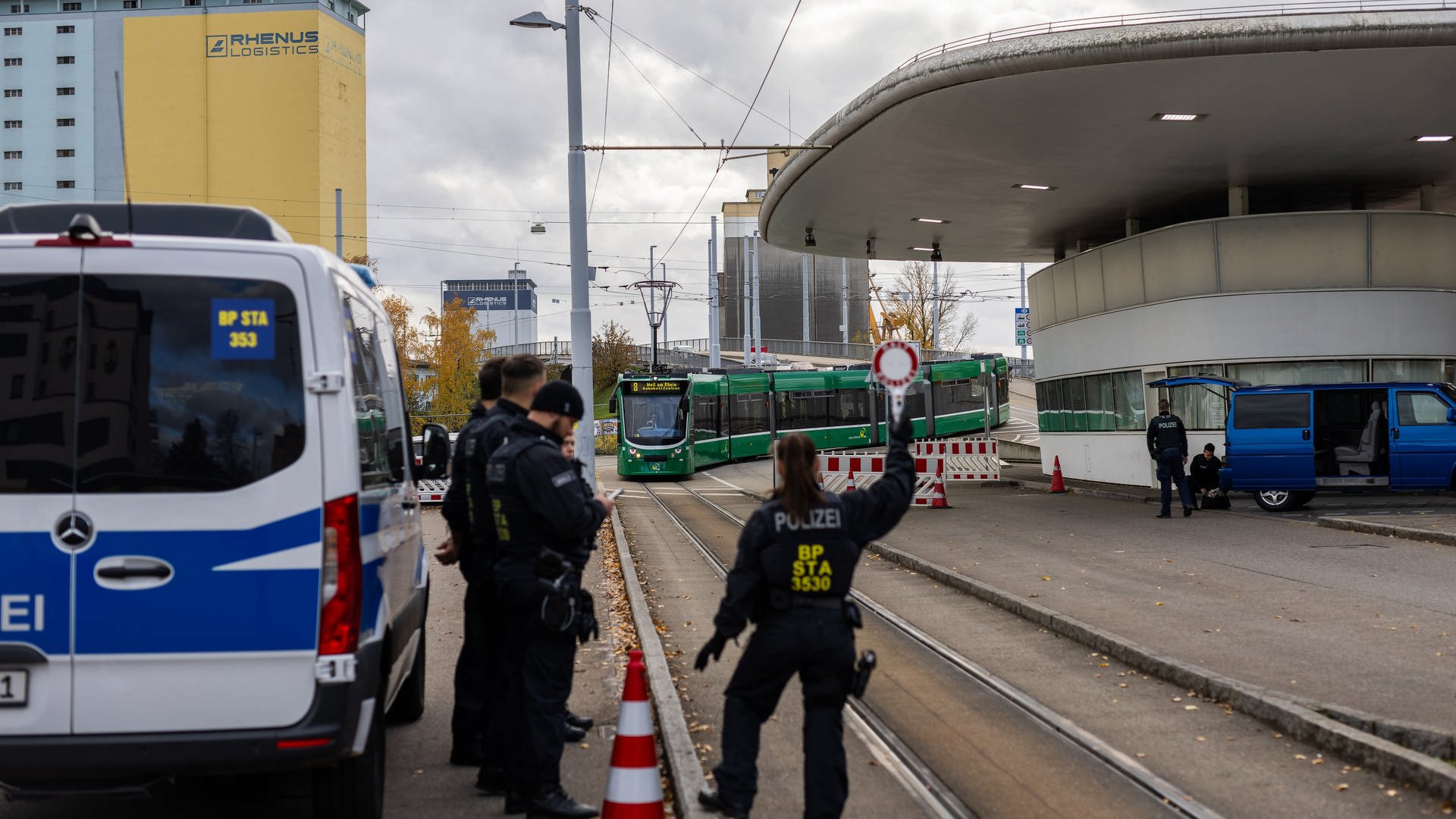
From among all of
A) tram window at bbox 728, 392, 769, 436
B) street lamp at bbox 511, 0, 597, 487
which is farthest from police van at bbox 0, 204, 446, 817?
tram window at bbox 728, 392, 769, 436

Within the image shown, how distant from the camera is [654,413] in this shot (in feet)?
119

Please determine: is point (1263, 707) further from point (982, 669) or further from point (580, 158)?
point (580, 158)

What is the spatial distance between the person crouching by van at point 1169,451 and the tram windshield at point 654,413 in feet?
62.0

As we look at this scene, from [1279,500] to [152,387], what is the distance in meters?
18.4

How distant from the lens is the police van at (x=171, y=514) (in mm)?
4238

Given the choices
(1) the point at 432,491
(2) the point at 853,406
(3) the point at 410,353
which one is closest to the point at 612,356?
(3) the point at 410,353

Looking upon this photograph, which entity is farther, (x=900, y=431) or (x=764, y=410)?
(x=764, y=410)

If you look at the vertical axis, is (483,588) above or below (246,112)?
below

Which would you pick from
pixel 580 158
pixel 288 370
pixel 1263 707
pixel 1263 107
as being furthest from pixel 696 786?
pixel 1263 107

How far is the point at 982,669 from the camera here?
28.4 ft

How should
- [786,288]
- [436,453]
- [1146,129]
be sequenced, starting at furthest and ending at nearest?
1. [786,288]
2. [1146,129]
3. [436,453]

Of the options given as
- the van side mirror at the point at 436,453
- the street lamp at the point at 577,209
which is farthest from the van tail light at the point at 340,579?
the street lamp at the point at 577,209

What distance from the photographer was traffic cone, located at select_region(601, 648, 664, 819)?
5133 mm

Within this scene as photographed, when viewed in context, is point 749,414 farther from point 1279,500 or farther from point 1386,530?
point 1386,530
